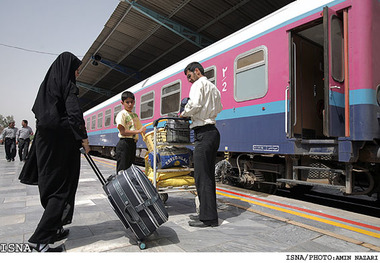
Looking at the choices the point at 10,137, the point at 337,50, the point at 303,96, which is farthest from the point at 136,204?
the point at 10,137

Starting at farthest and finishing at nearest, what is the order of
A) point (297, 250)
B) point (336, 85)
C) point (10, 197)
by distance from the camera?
1. point (10, 197)
2. point (336, 85)
3. point (297, 250)

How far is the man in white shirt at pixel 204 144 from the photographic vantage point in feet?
9.39

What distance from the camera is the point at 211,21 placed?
12484mm

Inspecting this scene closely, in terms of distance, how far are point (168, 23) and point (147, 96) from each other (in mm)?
5457

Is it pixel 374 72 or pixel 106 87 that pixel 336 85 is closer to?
pixel 374 72

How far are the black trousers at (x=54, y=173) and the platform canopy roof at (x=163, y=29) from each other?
1046cm

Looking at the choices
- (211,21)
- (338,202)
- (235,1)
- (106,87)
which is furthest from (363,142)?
(106,87)

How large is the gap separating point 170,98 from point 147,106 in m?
1.65

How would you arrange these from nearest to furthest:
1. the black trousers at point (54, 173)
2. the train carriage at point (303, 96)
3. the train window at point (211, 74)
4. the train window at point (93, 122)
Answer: the black trousers at point (54, 173) → the train carriage at point (303, 96) → the train window at point (211, 74) → the train window at point (93, 122)

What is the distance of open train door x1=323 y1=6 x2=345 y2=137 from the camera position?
3574 millimetres

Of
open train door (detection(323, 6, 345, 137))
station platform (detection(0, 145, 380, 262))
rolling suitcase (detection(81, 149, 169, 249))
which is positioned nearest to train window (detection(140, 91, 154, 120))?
station platform (detection(0, 145, 380, 262))

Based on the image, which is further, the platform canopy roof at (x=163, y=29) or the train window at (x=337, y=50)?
the platform canopy roof at (x=163, y=29)

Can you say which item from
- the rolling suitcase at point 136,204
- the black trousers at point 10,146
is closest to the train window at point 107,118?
the black trousers at point 10,146

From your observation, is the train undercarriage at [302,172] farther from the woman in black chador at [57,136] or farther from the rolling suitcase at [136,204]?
the woman in black chador at [57,136]
